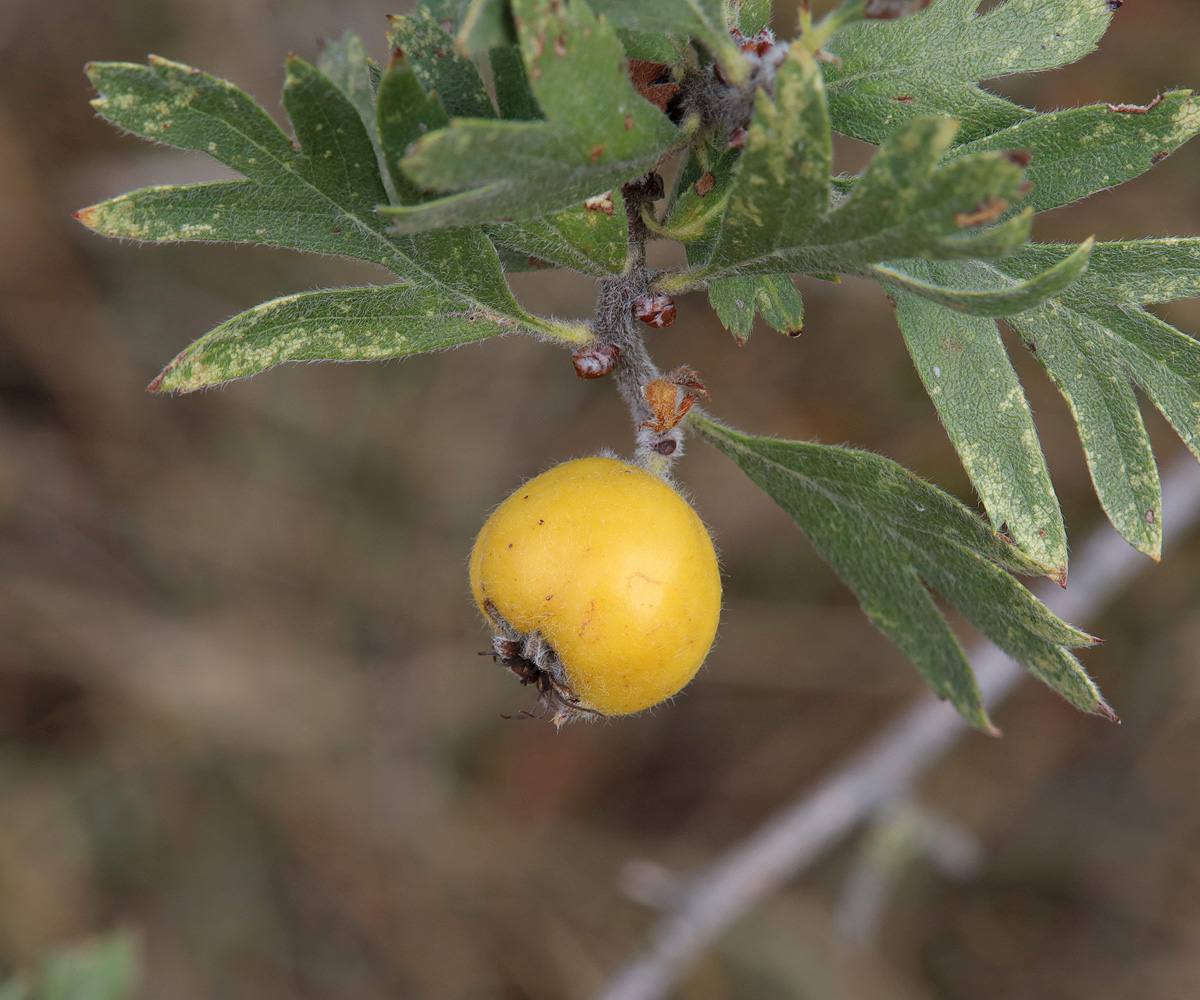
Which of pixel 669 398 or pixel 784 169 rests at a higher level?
pixel 784 169

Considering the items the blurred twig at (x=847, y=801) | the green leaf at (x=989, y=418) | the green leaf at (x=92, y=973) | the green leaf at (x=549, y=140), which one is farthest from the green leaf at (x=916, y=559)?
the green leaf at (x=92, y=973)

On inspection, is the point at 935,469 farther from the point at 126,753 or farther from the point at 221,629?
the point at 126,753

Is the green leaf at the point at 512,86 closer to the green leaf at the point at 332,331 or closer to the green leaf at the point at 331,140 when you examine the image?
the green leaf at the point at 331,140

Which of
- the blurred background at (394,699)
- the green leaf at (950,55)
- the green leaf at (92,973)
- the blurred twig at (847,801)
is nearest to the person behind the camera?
the green leaf at (950,55)

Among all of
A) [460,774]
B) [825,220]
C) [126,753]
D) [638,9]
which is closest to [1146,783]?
[460,774]

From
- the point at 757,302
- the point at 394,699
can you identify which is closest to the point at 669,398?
the point at 757,302

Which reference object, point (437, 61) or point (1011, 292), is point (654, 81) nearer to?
point (437, 61)
